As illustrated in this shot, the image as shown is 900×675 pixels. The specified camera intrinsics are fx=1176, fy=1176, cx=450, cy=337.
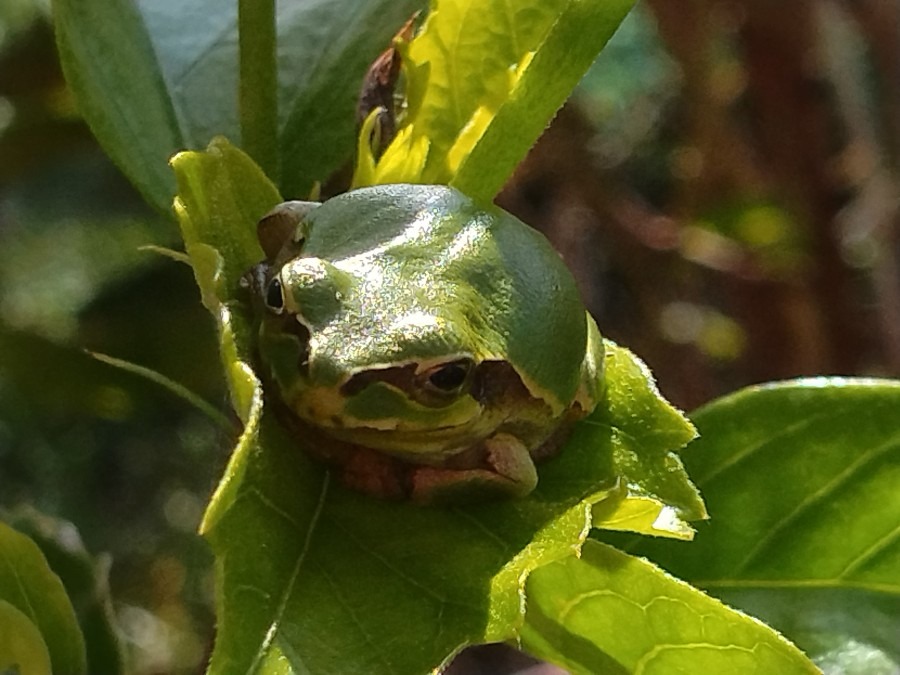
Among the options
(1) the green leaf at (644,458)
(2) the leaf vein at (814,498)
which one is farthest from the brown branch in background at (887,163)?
(1) the green leaf at (644,458)

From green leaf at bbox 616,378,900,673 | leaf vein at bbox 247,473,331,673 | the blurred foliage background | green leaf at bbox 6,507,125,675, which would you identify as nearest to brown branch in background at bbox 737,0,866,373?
the blurred foliage background

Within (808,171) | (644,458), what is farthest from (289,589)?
(808,171)

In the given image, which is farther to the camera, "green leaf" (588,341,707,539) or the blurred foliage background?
the blurred foliage background

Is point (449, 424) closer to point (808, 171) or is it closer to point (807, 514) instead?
point (807, 514)

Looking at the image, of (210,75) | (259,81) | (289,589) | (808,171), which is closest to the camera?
(289,589)

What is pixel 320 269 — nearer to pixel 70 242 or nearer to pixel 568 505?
pixel 568 505

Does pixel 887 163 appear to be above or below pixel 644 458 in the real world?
below

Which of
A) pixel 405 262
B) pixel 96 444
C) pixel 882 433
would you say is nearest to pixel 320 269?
pixel 405 262

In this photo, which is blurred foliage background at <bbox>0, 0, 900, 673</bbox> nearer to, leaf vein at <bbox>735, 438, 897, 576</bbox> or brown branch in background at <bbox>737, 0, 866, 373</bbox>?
brown branch in background at <bbox>737, 0, 866, 373</bbox>
